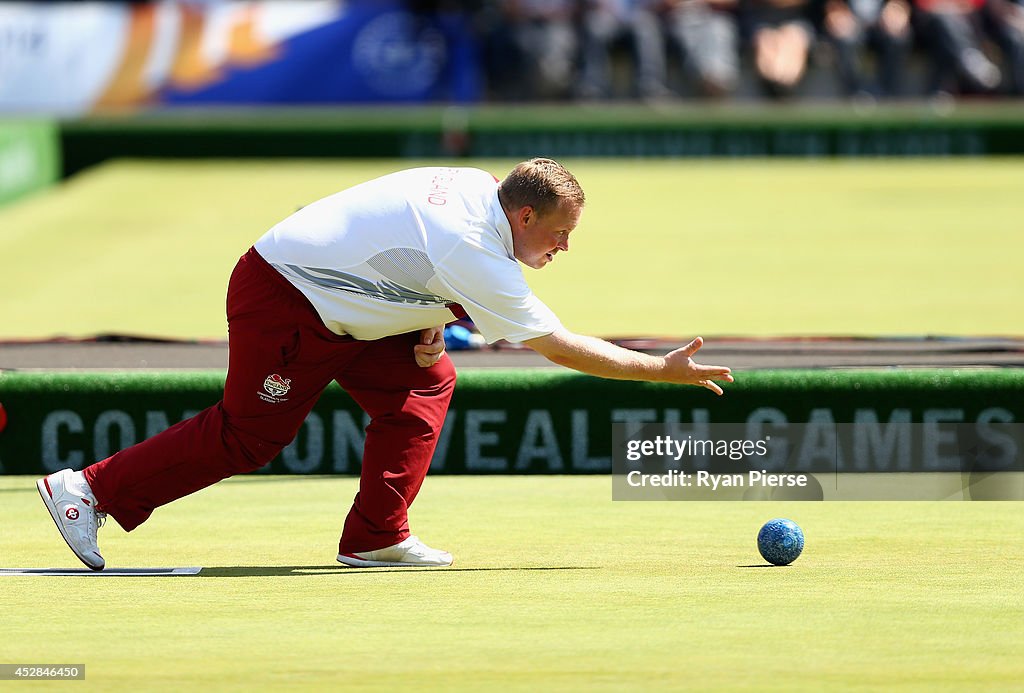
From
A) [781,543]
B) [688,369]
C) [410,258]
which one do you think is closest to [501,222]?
[410,258]

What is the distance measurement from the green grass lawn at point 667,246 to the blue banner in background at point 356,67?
5.23 ft

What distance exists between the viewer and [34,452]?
6.31 metres

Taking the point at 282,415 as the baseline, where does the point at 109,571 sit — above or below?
below

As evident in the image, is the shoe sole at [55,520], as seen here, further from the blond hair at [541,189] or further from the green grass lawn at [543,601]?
the blond hair at [541,189]

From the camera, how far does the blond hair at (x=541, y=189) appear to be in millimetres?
4523

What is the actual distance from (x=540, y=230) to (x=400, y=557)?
101 centimetres

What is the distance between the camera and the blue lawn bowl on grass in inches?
188

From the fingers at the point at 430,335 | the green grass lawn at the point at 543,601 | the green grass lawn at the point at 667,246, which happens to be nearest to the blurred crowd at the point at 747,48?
the green grass lawn at the point at 667,246

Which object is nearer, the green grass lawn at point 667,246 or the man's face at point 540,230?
the man's face at point 540,230

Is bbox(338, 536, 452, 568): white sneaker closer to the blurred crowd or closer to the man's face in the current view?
the man's face

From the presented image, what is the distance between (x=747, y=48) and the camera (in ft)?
65.1

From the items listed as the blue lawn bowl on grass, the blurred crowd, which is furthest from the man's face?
the blurred crowd

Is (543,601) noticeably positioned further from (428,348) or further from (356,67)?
(356,67)

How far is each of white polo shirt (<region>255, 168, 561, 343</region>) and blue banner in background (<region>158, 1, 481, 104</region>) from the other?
47.4 feet
